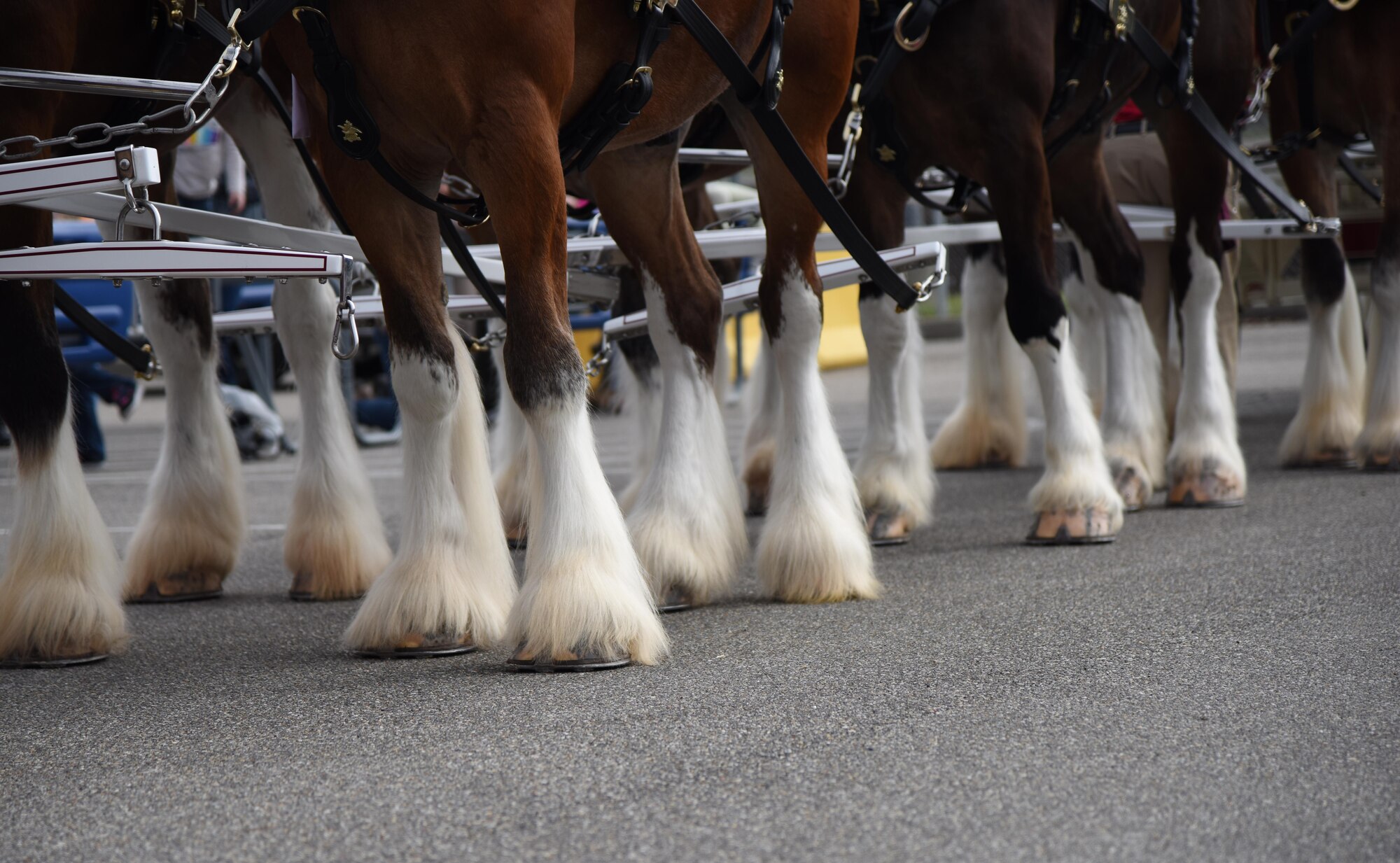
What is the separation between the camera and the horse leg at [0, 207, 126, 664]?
304cm

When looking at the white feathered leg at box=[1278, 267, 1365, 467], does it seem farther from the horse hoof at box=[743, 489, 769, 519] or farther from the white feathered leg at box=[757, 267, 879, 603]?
the white feathered leg at box=[757, 267, 879, 603]

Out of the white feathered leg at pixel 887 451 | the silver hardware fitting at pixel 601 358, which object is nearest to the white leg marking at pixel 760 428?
the white feathered leg at pixel 887 451

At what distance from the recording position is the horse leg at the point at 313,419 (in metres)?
3.88

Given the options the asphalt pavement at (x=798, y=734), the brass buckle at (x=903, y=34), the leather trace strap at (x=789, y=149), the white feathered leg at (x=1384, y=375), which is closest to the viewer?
the asphalt pavement at (x=798, y=734)

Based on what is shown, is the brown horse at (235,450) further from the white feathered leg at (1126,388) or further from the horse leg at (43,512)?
the white feathered leg at (1126,388)

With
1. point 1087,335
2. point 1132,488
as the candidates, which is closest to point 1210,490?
point 1132,488

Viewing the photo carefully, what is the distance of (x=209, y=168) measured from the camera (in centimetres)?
790

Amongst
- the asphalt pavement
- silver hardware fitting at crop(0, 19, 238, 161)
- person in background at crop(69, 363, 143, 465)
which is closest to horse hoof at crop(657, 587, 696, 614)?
the asphalt pavement

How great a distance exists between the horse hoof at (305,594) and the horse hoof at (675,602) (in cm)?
94

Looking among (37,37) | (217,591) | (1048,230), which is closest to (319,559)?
(217,591)

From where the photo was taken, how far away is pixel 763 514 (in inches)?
205

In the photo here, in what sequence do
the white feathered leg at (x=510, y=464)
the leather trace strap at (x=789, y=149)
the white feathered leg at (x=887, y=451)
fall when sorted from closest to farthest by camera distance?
the leather trace strap at (x=789, y=149), the white feathered leg at (x=887, y=451), the white feathered leg at (x=510, y=464)

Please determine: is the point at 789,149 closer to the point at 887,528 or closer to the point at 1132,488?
the point at 887,528

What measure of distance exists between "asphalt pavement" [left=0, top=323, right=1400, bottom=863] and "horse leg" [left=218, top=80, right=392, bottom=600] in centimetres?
15
